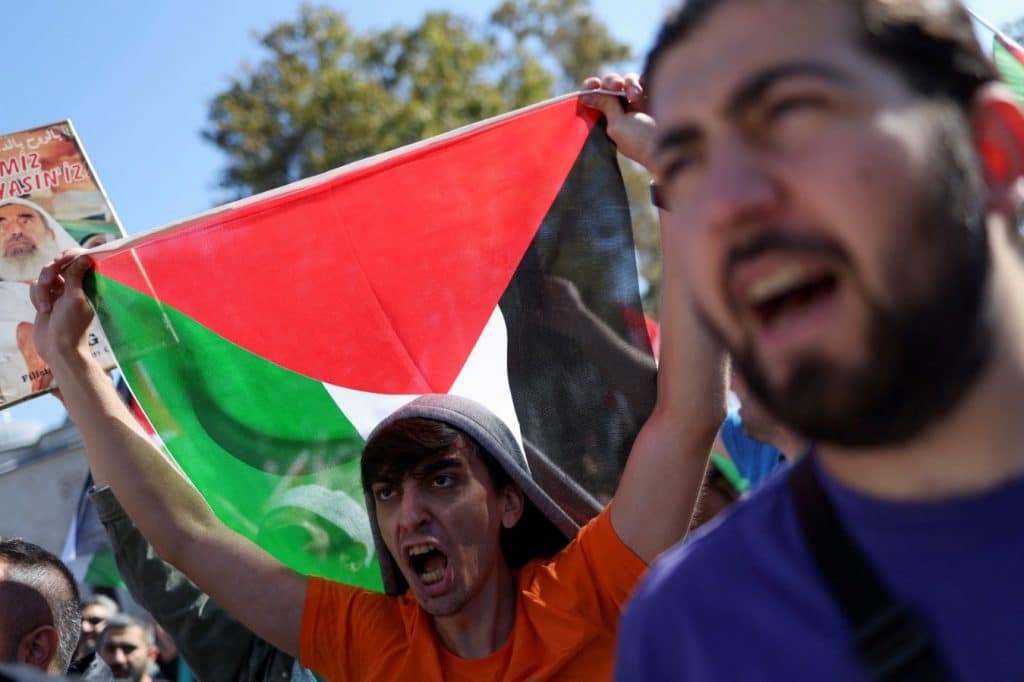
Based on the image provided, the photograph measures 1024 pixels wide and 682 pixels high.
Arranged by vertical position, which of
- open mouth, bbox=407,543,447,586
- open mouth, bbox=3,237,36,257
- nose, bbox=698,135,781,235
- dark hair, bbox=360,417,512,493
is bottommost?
open mouth, bbox=407,543,447,586

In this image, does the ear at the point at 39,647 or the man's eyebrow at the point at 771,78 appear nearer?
the man's eyebrow at the point at 771,78

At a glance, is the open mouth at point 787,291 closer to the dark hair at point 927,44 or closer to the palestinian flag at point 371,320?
the dark hair at point 927,44

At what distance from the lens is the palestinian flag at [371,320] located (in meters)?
3.45

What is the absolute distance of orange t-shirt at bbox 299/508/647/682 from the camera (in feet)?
9.38

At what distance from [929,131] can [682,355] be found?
1.61 metres

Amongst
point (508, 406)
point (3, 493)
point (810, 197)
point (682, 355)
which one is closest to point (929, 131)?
point (810, 197)

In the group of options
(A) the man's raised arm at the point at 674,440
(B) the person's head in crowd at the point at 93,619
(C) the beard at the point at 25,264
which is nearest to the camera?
(A) the man's raised arm at the point at 674,440

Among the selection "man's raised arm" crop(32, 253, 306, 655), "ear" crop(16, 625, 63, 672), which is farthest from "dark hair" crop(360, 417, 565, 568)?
"ear" crop(16, 625, 63, 672)

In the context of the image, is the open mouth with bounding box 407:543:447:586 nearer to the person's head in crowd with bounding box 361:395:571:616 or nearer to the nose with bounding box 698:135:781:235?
the person's head in crowd with bounding box 361:395:571:616

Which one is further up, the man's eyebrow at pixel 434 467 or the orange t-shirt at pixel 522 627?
the man's eyebrow at pixel 434 467

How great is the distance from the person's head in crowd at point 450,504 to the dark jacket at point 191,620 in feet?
1.34

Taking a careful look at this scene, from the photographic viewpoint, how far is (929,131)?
1310 mm

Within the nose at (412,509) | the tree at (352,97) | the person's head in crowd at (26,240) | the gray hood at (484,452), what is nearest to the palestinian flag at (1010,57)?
the gray hood at (484,452)

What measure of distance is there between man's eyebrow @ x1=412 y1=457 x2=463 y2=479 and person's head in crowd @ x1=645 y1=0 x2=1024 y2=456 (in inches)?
71.1
